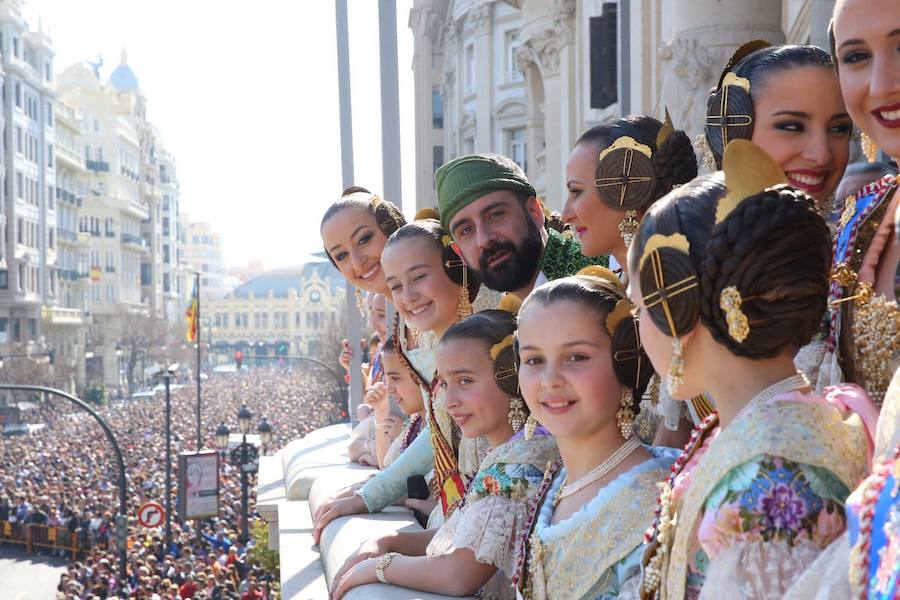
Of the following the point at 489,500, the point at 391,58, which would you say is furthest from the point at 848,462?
the point at 391,58

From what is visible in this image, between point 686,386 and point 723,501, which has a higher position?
point 686,386

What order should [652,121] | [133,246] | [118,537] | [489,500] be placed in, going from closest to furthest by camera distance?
[489,500], [652,121], [118,537], [133,246]

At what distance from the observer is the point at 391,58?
877 cm

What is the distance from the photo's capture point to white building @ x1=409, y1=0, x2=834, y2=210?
8492 mm

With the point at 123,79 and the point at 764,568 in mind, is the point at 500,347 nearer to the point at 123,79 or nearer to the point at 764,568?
the point at 764,568

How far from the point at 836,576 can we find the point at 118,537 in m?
22.1

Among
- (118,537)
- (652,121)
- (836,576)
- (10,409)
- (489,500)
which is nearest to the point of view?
(836,576)

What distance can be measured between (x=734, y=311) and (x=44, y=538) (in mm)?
30678

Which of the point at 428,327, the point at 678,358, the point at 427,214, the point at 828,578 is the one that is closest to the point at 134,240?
the point at 427,214

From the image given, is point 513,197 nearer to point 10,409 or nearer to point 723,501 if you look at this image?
point 723,501

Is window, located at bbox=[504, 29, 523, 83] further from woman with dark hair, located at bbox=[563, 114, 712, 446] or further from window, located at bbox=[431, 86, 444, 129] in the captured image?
woman with dark hair, located at bbox=[563, 114, 712, 446]

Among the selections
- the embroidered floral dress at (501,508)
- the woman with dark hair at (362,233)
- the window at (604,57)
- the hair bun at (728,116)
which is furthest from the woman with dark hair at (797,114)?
the window at (604,57)

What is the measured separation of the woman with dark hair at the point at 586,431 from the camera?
3105mm

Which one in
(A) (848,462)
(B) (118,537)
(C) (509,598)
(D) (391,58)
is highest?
(D) (391,58)
